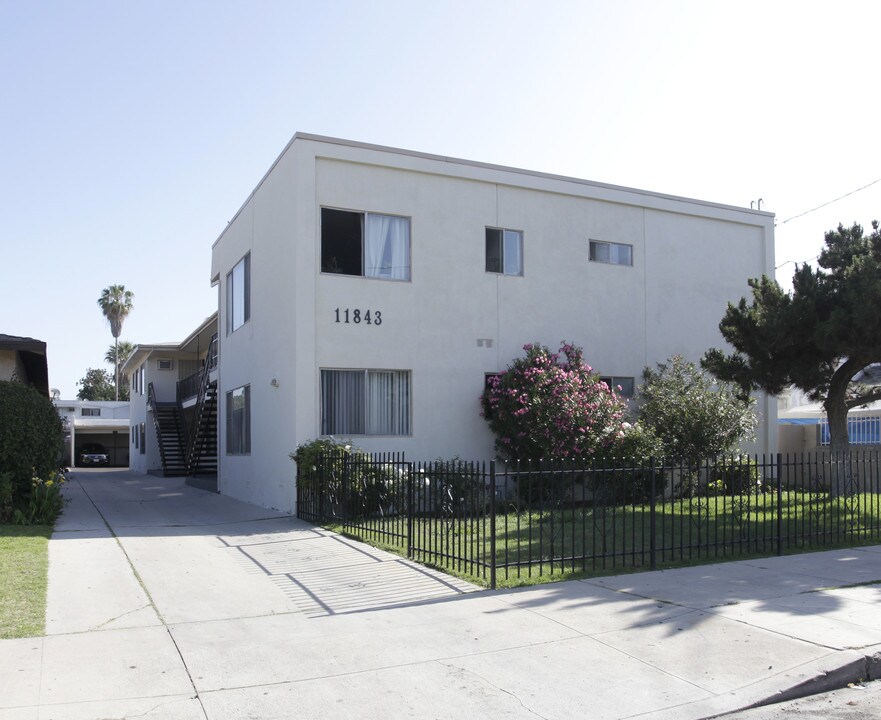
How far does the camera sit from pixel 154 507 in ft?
59.2

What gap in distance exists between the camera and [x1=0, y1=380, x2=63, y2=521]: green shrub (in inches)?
543

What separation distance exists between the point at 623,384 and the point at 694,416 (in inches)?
97.9

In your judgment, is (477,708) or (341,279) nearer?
(477,708)

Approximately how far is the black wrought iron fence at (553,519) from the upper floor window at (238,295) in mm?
6576

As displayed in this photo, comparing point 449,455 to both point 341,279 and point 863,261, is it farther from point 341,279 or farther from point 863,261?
point 863,261

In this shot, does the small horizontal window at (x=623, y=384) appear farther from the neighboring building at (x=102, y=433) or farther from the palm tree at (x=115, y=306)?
the palm tree at (x=115, y=306)

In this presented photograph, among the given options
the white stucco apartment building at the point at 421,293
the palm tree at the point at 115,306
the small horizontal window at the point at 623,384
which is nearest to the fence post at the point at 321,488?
the white stucco apartment building at the point at 421,293

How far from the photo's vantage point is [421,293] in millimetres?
17609

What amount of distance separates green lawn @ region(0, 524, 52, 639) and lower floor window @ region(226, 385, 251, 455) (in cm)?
681

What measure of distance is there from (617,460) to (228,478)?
9885 millimetres

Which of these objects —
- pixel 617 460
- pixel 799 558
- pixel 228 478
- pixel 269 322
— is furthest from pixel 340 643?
pixel 228 478

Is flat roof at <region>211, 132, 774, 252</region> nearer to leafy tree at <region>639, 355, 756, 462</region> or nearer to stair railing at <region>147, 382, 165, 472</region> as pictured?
leafy tree at <region>639, 355, 756, 462</region>

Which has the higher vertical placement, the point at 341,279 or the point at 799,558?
the point at 341,279

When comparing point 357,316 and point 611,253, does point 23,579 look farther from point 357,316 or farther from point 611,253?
point 611,253
